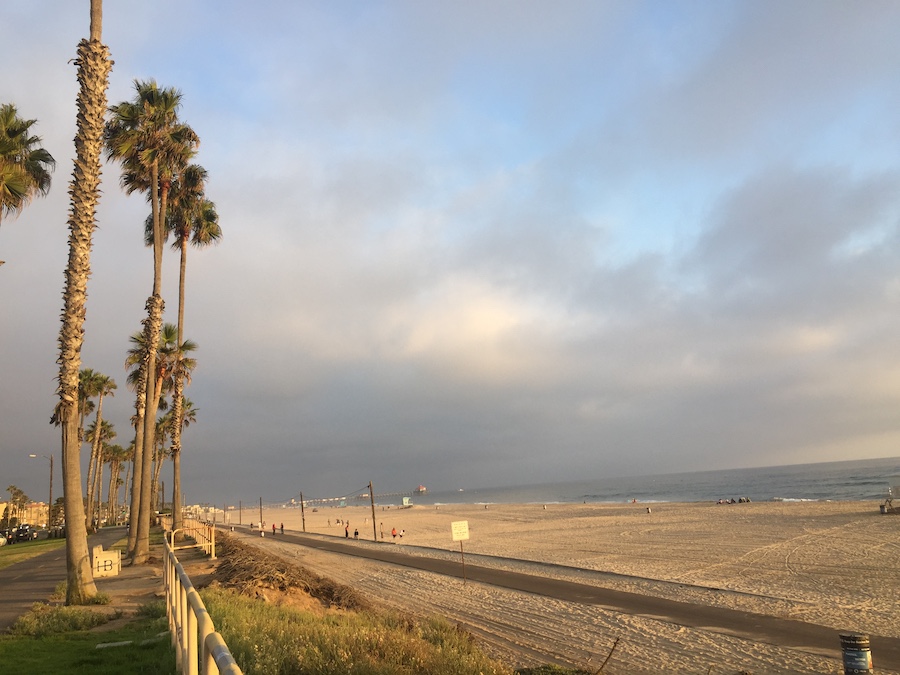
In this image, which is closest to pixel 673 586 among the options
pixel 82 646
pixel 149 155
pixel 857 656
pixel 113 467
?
pixel 857 656

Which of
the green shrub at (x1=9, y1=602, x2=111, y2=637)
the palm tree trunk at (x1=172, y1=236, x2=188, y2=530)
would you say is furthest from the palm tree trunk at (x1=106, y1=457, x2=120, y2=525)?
the green shrub at (x1=9, y1=602, x2=111, y2=637)

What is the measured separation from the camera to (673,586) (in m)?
18.5

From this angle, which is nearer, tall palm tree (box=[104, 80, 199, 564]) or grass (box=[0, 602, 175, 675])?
grass (box=[0, 602, 175, 675])

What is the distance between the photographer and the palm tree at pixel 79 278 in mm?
13883

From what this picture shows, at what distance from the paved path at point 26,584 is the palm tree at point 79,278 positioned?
163 cm

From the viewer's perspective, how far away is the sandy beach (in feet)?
37.5

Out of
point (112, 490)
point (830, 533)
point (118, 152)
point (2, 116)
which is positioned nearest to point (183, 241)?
point (118, 152)

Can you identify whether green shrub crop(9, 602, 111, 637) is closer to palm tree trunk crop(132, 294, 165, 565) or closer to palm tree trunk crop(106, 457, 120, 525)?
palm tree trunk crop(132, 294, 165, 565)

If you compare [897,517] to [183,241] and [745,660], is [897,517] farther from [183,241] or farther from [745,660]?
[183,241]

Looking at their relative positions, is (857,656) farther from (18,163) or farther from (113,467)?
(113,467)

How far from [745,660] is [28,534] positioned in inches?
2620

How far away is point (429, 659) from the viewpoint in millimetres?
8078

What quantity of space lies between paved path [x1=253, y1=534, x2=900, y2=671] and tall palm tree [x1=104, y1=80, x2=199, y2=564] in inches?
466

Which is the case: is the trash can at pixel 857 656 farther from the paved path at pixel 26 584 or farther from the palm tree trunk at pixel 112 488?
the palm tree trunk at pixel 112 488
